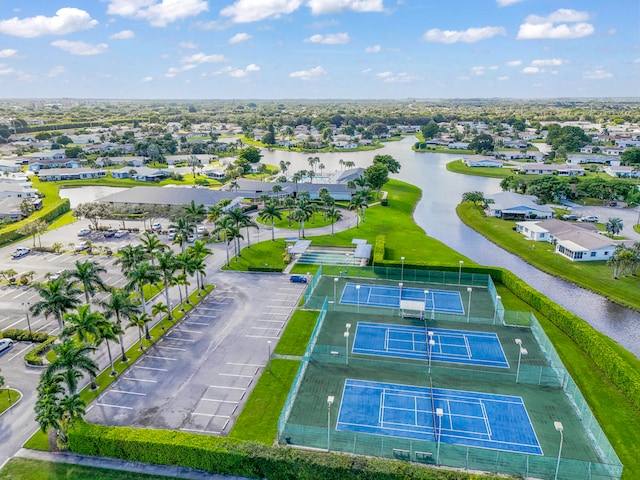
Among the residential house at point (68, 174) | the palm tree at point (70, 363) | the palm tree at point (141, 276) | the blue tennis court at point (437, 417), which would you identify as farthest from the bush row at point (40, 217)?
the blue tennis court at point (437, 417)

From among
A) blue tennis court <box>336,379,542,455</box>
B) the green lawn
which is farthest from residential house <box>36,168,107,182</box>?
blue tennis court <box>336,379,542,455</box>

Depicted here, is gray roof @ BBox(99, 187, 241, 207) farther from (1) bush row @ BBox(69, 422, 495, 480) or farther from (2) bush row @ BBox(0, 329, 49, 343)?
(1) bush row @ BBox(69, 422, 495, 480)

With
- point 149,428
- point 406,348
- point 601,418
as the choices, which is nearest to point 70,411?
point 149,428

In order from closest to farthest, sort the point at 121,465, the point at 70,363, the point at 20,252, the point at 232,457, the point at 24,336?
the point at 232,457, the point at 121,465, the point at 70,363, the point at 24,336, the point at 20,252

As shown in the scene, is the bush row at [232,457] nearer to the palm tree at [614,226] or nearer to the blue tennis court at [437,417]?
the blue tennis court at [437,417]

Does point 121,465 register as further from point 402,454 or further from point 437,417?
point 437,417

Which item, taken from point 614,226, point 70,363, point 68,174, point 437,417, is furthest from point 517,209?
point 68,174
